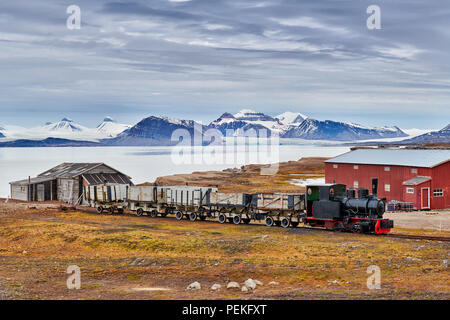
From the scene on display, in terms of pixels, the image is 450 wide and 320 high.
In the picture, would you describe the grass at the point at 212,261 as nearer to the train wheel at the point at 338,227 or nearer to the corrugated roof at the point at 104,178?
the train wheel at the point at 338,227

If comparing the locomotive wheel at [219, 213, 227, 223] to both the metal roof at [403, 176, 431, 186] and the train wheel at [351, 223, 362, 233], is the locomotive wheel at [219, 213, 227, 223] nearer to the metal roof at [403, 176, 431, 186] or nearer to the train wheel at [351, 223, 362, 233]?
the train wheel at [351, 223, 362, 233]

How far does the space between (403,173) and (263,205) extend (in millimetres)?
23588

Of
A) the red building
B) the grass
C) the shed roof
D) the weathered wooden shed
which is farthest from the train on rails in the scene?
the red building

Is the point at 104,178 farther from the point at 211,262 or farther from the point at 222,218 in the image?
the point at 211,262

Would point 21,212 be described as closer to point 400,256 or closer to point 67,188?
point 67,188

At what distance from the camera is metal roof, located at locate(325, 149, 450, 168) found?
58031 millimetres

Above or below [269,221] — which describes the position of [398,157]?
above

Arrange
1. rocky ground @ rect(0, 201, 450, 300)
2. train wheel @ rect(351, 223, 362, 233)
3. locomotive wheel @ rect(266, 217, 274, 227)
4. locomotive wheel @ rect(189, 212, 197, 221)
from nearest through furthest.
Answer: rocky ground @ rect(0, 201, 450, 300)
train wheel @ rect(351, 223, 362, 233)
locomotive wheel @ rect(266, 217, 274, 227)
locomotive wheel @ rect(189, 212, 197, 221)

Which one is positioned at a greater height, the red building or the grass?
the red building

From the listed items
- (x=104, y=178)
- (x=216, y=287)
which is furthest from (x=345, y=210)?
(x=104, y=178)

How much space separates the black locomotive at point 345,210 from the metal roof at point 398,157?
23077 millimetres

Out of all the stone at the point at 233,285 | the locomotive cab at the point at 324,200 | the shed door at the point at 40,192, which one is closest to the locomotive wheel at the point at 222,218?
the locomotive cab at the point at 324,200

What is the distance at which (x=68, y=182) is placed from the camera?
67.6 meters

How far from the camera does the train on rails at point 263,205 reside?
119 ft
